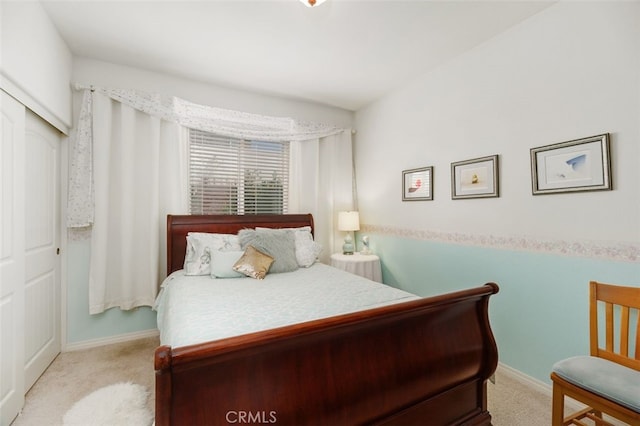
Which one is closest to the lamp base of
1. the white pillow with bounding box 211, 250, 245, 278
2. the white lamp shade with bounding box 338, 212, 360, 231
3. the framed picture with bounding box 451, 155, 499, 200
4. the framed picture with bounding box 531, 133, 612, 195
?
the white lamp shade with bounding box 338, 212, 360, 231

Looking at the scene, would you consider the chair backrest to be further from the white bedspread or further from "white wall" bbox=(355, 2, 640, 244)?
the white bedspread

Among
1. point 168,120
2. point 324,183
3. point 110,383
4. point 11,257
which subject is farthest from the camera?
point 324,183

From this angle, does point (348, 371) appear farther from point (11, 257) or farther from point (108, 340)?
point (108, 340)

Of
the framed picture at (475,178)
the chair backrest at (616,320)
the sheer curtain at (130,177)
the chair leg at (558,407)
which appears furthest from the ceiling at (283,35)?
the chair leg at (558,407)

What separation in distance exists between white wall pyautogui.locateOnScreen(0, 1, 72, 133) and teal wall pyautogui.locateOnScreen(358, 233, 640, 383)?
330cm

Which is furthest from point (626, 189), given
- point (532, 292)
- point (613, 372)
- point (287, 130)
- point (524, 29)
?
point (287, 130)

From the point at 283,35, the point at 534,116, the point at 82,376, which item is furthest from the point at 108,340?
the point at 534,116

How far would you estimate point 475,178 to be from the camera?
8.18 feet

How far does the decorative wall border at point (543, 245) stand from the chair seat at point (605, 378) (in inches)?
24.8

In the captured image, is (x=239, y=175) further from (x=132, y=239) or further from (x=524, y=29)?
(x=524, y=29)

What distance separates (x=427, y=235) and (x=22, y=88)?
10.7 feet

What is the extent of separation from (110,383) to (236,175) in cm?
214

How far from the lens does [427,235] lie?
294cm

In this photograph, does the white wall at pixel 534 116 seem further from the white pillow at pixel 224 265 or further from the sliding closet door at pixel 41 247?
the sliding closet door at pixel 41 247
